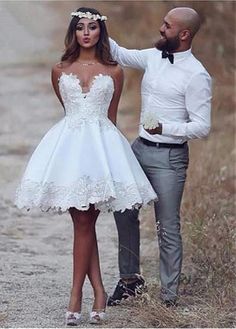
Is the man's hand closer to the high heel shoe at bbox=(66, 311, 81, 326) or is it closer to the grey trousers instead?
the grey trousers

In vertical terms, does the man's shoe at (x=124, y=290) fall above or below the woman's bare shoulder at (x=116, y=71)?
below

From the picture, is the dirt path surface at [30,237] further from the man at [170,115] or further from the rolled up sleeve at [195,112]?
the rolled up sleeve at [195,112]

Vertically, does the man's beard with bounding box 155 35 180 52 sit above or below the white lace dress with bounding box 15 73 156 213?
above

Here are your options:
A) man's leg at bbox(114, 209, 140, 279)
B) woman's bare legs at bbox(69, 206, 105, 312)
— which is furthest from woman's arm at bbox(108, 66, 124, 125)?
man's leg at bbox(114, 209, 140, 279)

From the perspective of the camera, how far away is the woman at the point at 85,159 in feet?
18.1

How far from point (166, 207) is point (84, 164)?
29.6 inches

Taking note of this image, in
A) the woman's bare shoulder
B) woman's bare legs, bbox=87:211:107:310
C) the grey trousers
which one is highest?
the woman's bare shoulder

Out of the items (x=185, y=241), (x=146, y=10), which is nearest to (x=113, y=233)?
(x=185, y=241)

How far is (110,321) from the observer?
5.95 meters

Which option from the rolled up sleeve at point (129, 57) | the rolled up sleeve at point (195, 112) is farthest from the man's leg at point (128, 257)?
the rolled up sleeve at point (129, 57)

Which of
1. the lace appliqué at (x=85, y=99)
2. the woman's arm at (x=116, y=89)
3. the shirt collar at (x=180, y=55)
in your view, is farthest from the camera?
the shirt collar at (x=180, y=55)

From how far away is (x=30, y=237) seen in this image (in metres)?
8.53

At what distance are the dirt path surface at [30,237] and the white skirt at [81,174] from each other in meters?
0.78

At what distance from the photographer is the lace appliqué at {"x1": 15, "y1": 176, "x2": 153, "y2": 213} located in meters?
5.47
